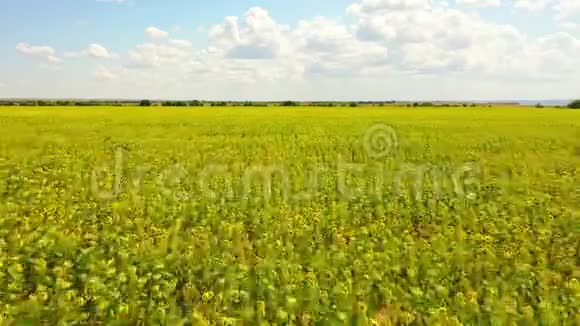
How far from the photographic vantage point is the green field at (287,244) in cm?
671

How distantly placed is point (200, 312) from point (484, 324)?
3.64 metres

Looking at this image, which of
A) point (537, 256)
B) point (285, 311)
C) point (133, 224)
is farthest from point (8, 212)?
point (537, 256)

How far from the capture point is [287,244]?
8859mm

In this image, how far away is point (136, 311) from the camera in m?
6.54

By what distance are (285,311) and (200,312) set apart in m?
1.10

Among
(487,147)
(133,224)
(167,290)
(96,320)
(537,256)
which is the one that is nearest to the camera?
(96,320)

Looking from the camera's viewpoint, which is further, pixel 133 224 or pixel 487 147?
pixel 487 147

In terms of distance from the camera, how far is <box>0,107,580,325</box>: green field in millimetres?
6711

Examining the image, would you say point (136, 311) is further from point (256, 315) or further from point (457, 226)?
point (457, 226)

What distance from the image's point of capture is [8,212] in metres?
10.9

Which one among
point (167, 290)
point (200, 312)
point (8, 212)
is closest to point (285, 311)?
point (200, 312)

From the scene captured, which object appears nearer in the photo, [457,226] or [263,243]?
[263,243]

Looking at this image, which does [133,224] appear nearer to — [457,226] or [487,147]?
[457,226]

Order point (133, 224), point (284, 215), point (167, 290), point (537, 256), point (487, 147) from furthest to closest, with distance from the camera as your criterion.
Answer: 1. point (487, 147)
2. point (284, 215)
3. point (133, 224)
4. point (537, 256)
5. point (167, 290)
